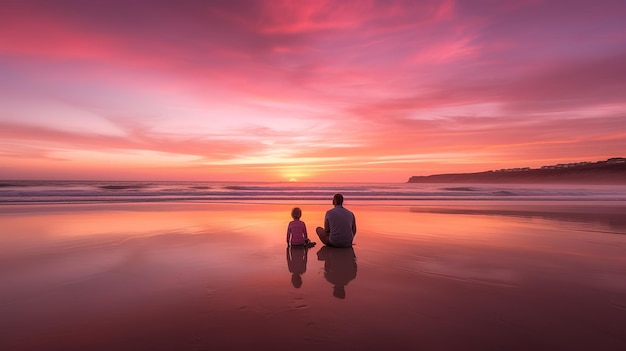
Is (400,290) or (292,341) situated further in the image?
(400,290)

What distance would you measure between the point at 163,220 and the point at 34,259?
25.1ft

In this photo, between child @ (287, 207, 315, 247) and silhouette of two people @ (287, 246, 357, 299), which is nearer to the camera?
silhouette of two people @ (287, 246, 357, 299)

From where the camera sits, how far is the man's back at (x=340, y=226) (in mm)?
9680

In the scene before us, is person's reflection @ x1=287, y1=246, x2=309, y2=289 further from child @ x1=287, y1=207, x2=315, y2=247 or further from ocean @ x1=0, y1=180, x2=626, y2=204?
ocean @ x1=0, y1=180, x2=626, y2=204

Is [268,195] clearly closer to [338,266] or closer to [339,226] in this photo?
[339,226]

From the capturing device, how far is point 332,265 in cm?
785

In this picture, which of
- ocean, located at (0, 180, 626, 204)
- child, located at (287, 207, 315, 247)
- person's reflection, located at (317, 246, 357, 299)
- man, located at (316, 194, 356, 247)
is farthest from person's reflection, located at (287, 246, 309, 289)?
ocean, located at (0, 180, 626, 204)

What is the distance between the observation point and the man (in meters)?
9.68

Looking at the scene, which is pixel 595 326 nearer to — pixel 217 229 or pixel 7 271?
pixel 7 271

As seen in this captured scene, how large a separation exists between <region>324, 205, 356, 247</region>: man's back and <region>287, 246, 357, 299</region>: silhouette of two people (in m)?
0.23

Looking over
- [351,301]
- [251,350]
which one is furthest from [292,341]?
[351,301]

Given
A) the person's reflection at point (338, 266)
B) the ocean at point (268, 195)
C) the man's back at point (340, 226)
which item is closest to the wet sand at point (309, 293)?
the person's reflection at point (338, 266)

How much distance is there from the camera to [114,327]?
14.5 ft

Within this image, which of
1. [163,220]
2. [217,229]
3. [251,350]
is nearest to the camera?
[251,350]
